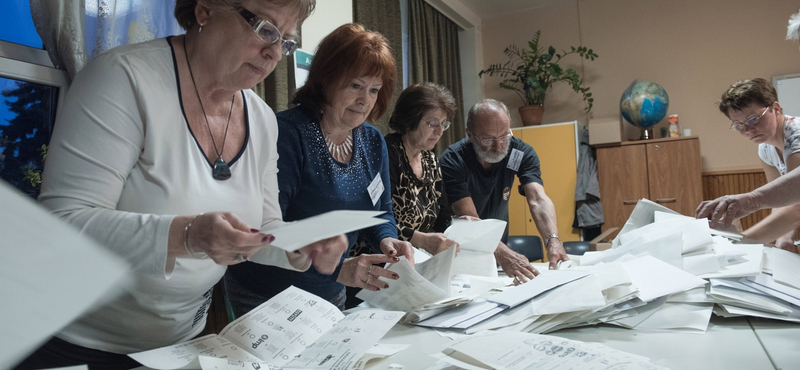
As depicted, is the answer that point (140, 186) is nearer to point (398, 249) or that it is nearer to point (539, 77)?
point (398, 249)

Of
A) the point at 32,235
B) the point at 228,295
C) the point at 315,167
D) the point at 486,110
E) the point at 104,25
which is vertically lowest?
the point at 228,295

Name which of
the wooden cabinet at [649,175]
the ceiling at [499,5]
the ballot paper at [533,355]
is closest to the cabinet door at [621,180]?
the wooden cabinet at [649,175]

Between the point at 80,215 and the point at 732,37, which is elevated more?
the point at 732,37

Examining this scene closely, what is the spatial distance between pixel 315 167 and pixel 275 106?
138 cm

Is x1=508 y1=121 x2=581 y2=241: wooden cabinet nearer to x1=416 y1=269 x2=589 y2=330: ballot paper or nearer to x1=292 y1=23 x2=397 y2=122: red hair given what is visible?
x1=292 y1=23 x2=397 y2=122: red hair

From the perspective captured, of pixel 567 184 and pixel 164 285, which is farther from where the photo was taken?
pixel 567 184

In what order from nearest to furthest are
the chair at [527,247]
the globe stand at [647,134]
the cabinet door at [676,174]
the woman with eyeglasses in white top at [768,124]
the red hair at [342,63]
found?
the red hair at [342,63] → the woman with eyeglasses in white top at [768,124] → the chair at [527,247] → the cabinet door at [676,174] → the globe stand at [647,134]

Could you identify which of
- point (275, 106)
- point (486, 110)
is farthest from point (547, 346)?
point (275, 106)

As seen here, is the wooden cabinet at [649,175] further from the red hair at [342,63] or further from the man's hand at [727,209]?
the red hair at [342,63]

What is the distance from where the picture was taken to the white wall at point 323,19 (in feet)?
9.55

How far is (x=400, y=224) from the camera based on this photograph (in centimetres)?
195

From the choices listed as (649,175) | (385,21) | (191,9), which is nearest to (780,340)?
(191,9)

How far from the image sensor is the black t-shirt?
2539 mm

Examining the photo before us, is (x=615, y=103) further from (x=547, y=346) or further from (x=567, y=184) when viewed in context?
(x=547, y=346)
